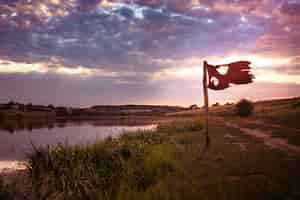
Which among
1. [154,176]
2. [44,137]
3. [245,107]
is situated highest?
[245,107]

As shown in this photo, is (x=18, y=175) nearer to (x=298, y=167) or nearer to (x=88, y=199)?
(x=88, y=199)

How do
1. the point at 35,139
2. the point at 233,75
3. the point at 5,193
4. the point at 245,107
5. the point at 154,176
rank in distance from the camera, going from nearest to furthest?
the point at 5,193, the point at 154,176, the point at 233,75, the point at 35,139, the point at 245,107

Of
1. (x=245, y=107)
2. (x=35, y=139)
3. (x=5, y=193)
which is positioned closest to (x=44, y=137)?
(x=35, y=139)

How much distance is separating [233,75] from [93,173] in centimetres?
735

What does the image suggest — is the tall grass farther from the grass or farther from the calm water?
the calm water

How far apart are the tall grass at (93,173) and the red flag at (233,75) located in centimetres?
470

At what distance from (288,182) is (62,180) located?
5971 mm

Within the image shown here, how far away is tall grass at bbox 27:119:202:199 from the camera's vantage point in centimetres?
714

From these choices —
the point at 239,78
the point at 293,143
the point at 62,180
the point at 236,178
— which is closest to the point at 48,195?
the point at 62,180

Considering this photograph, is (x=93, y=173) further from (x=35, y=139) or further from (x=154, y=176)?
(x=35, y=139)

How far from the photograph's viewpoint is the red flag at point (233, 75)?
11617mm

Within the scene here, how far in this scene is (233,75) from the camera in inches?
468

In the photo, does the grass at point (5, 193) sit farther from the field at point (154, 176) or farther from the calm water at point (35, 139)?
→ the calm water at point (35, 139)

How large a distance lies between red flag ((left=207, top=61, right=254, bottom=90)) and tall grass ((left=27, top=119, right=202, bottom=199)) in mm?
4696
